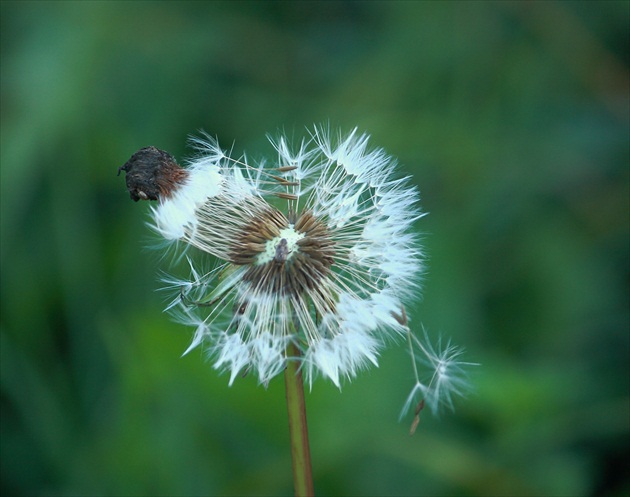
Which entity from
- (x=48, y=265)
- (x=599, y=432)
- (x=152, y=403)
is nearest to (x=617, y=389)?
(x=599, y=432)

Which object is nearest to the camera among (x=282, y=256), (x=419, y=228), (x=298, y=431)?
(x=298, y=431)

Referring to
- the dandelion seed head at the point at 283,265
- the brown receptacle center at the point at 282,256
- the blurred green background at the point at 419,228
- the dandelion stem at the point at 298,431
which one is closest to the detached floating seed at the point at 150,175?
the dandelion seed head at the point at 283,265

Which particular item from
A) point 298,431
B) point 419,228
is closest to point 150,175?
point 298,431

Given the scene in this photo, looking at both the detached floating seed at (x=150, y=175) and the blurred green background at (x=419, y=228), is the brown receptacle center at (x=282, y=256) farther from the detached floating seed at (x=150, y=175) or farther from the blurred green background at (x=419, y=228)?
the blurred green background at (x=419, y=228)

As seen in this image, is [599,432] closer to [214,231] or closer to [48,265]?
[214,231]

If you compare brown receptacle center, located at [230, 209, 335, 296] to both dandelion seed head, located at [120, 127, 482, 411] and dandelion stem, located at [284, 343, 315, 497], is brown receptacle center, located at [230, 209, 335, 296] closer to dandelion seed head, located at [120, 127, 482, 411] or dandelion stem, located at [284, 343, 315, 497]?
dandelion seed head, located at [120, 127, 482, 411]

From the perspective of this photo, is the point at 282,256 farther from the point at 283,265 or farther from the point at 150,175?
the point at 150,175

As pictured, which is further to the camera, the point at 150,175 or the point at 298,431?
the point at 150,175
